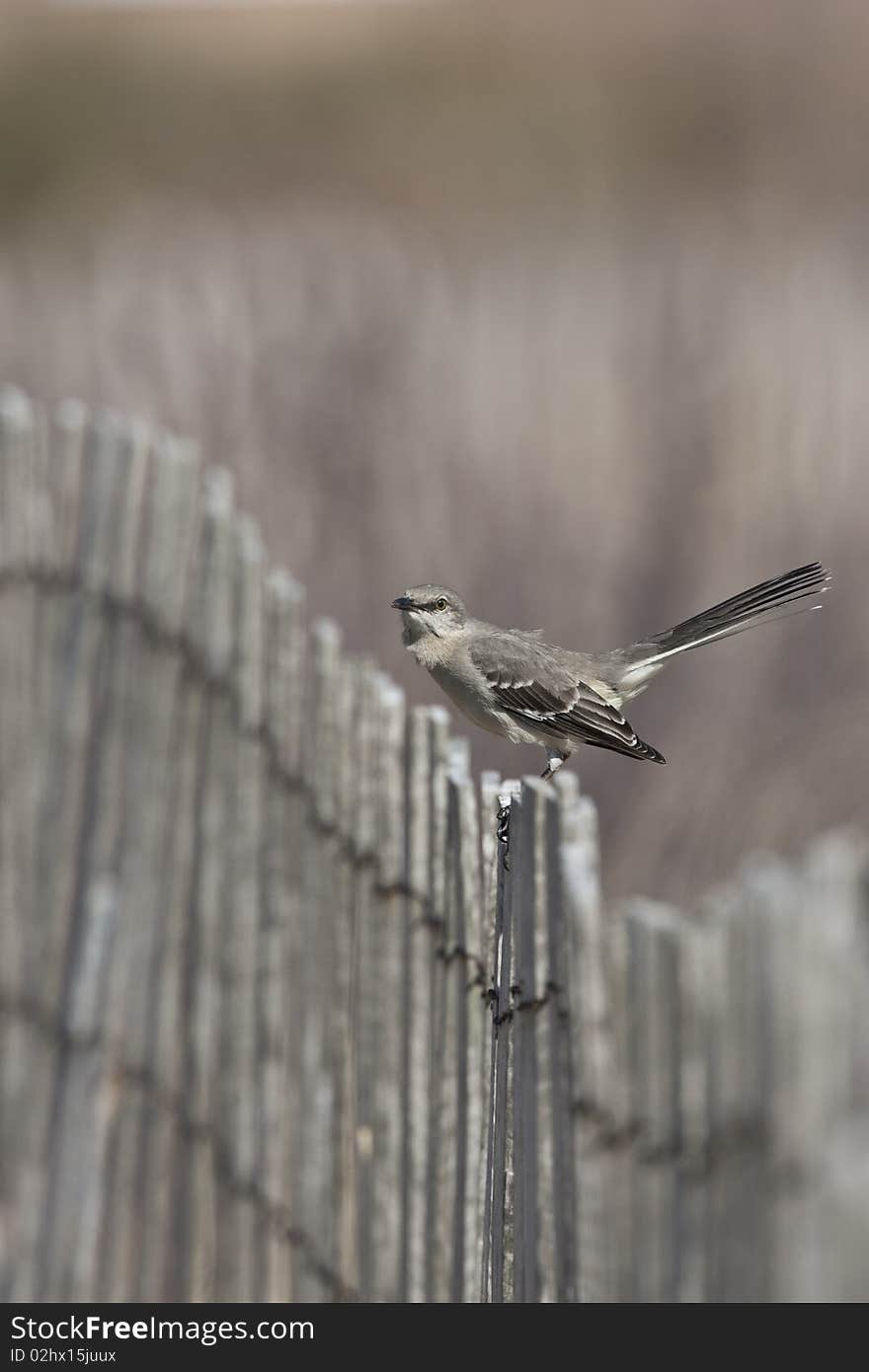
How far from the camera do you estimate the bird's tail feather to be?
588 centimetres

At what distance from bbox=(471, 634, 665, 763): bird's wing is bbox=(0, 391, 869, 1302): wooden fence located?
2.35m

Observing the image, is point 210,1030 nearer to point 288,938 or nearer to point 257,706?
point 288,938

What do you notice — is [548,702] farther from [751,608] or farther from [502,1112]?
[502,1112]

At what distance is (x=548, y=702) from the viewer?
5848 mm

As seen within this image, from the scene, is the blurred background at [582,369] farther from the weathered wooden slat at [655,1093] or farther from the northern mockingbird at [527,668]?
the weathered wooden slat at [655,1093]

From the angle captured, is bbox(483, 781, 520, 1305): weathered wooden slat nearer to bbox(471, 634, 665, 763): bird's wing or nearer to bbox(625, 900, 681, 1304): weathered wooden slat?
bbox(625, 900, 681, 1304): weathered wooden slat

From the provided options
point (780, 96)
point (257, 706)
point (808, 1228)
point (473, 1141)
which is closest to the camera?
point (808, 1228)

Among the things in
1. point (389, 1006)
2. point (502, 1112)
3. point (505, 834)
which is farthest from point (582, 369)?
point (502, 1112)

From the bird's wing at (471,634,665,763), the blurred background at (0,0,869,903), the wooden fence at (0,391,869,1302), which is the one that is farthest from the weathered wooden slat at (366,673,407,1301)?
the blurred background at (0,0,869,903)

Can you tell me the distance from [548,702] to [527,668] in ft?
0.45

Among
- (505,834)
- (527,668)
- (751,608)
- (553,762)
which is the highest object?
(751,608)

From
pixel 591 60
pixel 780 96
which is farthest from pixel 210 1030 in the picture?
pixel 591 60

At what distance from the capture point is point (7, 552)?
12.4 ft

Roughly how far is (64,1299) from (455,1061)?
1081 mm
